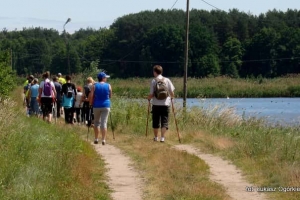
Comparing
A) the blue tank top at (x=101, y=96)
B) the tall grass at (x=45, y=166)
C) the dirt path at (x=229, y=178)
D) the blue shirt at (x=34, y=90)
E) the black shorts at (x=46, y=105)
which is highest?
the blue tank top at (x=101, y=96)

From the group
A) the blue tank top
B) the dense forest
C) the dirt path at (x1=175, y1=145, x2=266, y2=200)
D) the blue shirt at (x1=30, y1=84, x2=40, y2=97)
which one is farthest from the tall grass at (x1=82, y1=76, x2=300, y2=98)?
the dirt path at (x1=175, y1=145, x2=266, y2=200)

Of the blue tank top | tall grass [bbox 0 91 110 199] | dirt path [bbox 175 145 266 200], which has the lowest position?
dirt path [bbox 175 145 266 200]

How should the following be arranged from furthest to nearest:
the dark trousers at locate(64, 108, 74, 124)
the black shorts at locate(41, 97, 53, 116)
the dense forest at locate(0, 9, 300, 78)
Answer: the dense forest at locate(0, 9, 300, 78) → the dark trousers at locate(64, 108, 74, 124) → the black shorts at locate(41, 97, 53, 116)

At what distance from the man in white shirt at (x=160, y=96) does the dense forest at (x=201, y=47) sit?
60.3 meters

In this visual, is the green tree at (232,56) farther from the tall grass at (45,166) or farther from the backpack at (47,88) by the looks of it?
the tall grass at (45,166)

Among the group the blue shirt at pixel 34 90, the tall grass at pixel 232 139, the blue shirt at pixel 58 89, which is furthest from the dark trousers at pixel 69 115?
the tall grass at pixel 232 139

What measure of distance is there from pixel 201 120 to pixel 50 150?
10.1 metres

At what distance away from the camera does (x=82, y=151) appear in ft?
49.0

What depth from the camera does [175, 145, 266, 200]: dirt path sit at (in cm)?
1150

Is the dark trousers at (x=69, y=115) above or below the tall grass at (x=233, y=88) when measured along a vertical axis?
above

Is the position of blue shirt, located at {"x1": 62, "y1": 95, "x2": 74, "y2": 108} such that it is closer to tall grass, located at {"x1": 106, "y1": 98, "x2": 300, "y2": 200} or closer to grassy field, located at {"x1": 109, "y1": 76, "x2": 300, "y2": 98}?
tall grass, located at {"x1": 106, "y1": 98, "x2": 300, "y2": 200}

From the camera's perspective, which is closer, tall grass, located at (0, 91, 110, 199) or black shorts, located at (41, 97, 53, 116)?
tall grass, located at (0, 91, 110, 199)

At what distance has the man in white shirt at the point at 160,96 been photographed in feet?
56.2

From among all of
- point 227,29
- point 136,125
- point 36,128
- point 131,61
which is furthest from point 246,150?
point 227,29
